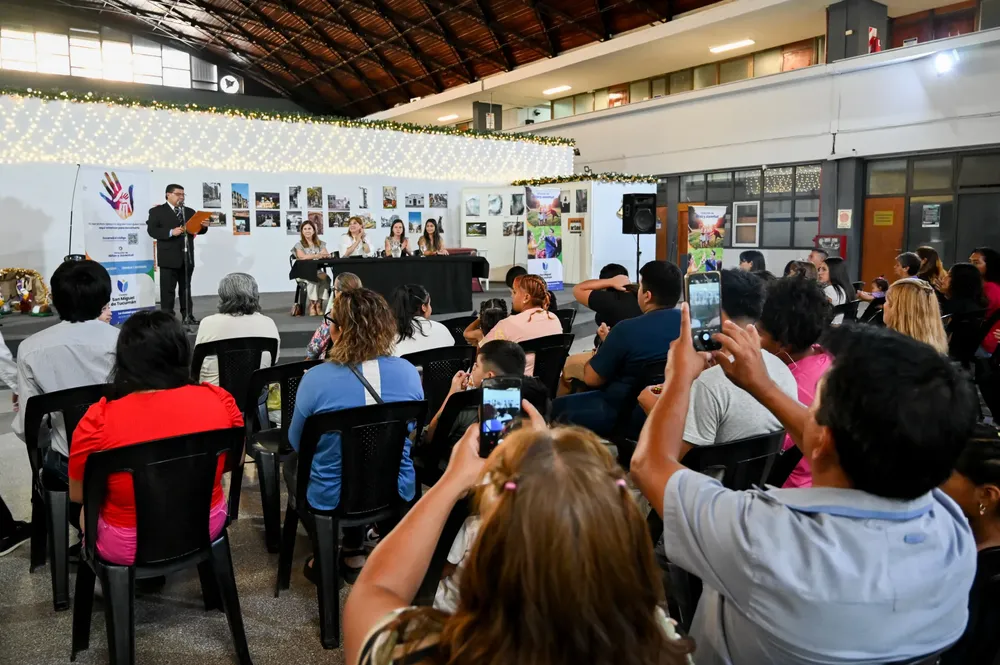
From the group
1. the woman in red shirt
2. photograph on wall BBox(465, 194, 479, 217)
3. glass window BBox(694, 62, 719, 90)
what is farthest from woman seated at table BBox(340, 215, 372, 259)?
glass window BBox(694, 62, 719, 90)

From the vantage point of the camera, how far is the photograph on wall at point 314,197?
36.6 ft

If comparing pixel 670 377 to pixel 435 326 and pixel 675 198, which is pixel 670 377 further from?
pixel 675 198

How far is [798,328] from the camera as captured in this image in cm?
256

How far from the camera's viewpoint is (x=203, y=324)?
4.14m

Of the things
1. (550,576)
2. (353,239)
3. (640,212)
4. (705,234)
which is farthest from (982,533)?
(705,234)

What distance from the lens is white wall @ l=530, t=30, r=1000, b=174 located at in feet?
34.1

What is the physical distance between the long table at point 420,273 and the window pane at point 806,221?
6996 millimetres

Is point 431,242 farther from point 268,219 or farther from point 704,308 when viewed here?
point 704,308

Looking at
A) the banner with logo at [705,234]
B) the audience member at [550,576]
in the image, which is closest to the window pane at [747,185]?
the banner with logo at [705,234]

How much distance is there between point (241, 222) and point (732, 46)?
33.1ft

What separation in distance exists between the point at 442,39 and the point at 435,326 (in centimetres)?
1514

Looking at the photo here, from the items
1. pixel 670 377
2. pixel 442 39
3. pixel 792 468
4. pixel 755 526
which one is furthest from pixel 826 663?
pixel 442 39

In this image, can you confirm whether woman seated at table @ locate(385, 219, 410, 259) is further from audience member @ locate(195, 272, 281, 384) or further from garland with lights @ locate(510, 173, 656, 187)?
audience member @ locate(195, 272, 281, 384)

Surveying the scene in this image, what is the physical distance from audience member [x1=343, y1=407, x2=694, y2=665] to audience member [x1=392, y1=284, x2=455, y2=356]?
284cm
